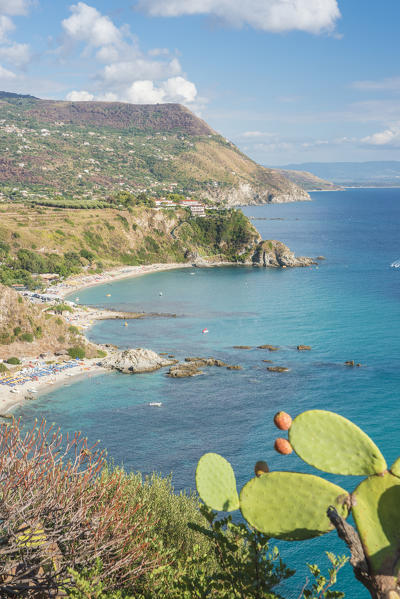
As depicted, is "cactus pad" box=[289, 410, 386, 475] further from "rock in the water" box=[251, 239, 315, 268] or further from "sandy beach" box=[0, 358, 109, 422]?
"rock in the water" box=[251, 239, 315, 268]

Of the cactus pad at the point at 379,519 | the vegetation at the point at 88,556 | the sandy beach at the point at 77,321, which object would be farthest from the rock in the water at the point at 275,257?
the cactus pad at the point at 379,519

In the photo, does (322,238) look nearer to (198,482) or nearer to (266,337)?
(266,337)

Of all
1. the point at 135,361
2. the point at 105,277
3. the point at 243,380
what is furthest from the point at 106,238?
the point at 243,380

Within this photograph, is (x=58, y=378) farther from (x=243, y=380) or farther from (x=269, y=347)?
(x=269, y=347)

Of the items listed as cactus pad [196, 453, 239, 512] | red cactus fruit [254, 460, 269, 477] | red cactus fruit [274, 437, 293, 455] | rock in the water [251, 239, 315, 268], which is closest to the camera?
red cactus fruit [274, 437, 293, 455]

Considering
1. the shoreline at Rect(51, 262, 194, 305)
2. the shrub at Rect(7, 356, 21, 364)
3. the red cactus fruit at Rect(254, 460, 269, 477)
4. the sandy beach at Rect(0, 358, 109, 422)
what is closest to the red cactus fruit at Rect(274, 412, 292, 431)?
the red cactus fruit at Rect(254, 460, 269, 477)
